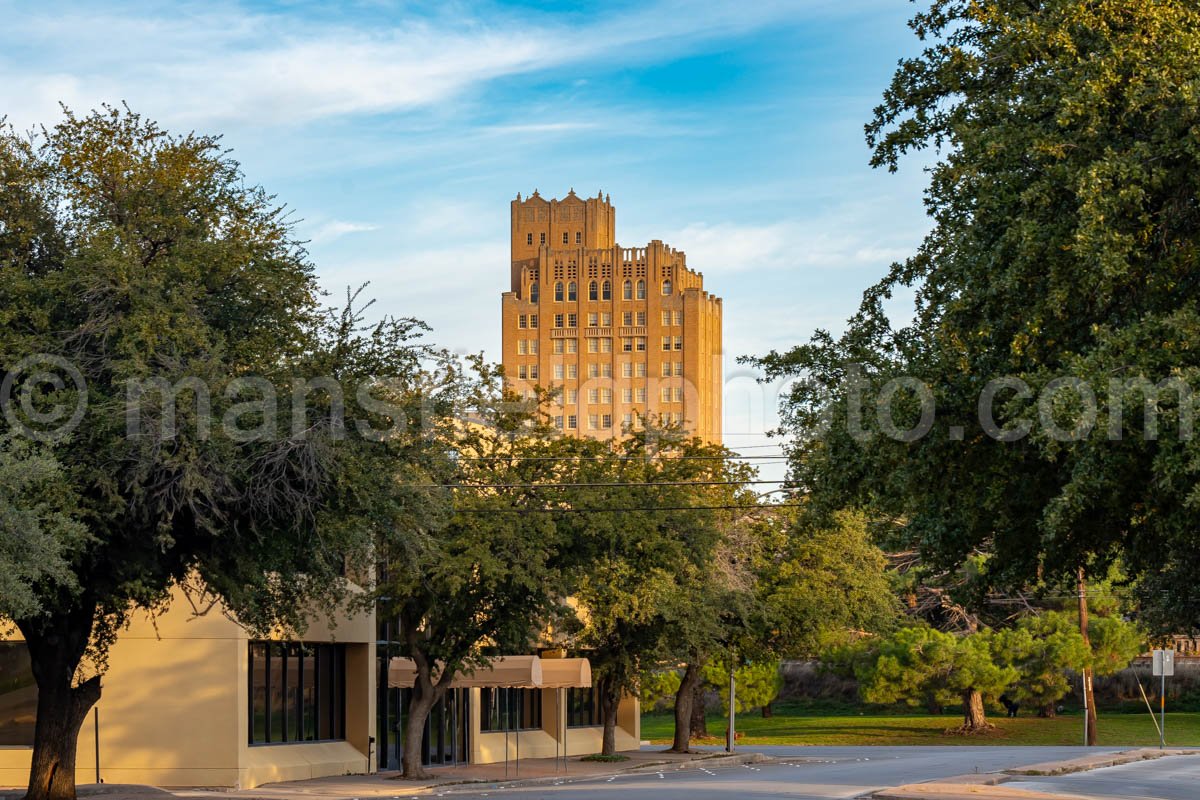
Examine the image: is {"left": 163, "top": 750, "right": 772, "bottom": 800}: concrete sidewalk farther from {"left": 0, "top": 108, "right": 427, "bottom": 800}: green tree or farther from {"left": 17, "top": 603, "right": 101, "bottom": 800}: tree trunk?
{"left": 0, "top": 108, "right": 427, "bottom": 800}: green tree

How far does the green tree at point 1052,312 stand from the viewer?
13602 millimetres

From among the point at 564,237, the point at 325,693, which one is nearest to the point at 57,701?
the point at 325,693

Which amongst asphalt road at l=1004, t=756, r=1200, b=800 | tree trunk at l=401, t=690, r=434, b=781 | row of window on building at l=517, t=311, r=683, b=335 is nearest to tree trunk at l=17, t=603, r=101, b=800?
tree trunk at l=401, t=690, r=434, b=781

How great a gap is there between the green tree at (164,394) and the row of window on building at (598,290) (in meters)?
147

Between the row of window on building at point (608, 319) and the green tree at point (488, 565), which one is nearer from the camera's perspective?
the green tree at point (488, 565)

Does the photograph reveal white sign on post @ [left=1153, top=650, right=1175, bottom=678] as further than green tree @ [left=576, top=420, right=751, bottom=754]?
Yes

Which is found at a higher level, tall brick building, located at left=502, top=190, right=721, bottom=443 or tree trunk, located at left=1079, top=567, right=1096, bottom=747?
tall brick building, located at left=502, top=190, right=721, bottom=443

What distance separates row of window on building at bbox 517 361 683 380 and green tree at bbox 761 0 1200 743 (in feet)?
489

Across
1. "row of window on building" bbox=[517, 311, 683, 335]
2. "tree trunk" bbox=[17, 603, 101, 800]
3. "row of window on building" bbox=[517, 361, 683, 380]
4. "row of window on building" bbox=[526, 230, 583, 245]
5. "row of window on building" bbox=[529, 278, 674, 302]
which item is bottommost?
"tree trunk" bbox=[17, 603, 101, 800]

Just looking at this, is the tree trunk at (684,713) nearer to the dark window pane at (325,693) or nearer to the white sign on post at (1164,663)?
the white sign on post at (1164,663)

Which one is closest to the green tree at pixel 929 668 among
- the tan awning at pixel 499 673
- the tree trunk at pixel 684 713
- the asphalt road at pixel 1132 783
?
the tree trunk at pixel 684 713

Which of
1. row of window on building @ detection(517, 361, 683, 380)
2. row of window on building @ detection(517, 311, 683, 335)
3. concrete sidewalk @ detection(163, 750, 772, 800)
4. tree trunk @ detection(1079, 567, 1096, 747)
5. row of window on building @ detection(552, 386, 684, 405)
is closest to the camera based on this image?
concrete sidewalk @ detection(163, 750, 772, 800)

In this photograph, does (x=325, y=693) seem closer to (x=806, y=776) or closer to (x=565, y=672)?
(x=565, y=672)

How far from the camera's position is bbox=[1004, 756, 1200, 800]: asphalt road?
2966 centimetres
